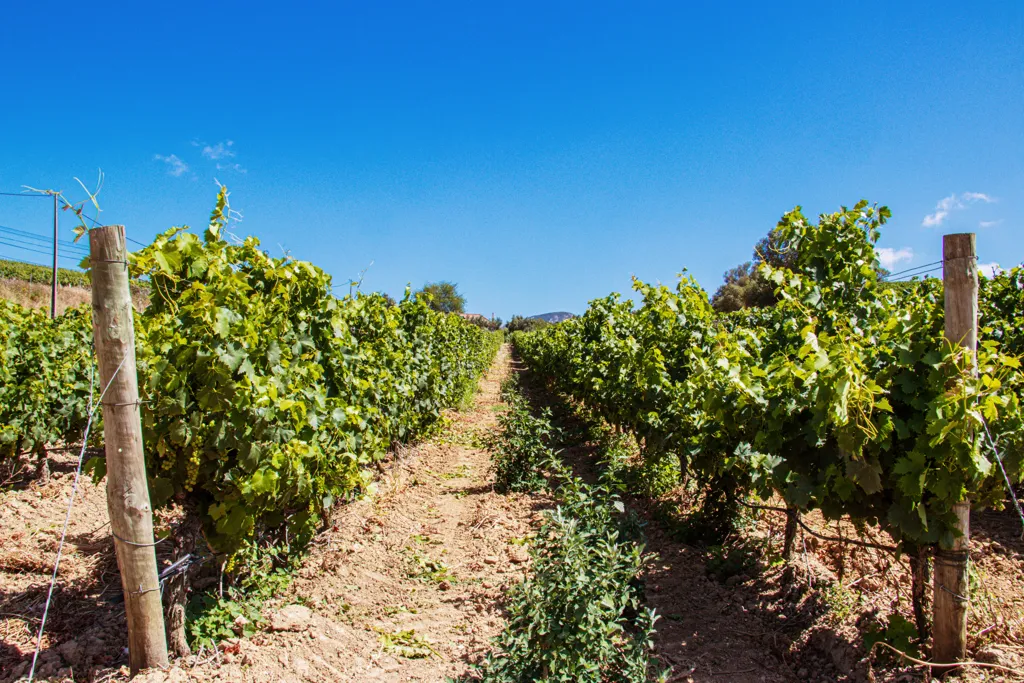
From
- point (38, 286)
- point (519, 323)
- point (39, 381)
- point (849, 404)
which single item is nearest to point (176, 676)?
point (849, 404)

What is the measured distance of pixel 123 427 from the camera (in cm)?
286

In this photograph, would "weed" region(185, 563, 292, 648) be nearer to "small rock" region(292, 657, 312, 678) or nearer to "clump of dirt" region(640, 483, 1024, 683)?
"small rock" region(292, 657, 312, 678)

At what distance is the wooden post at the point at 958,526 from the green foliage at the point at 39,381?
693 centimetres

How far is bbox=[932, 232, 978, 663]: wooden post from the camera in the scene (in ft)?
9.44

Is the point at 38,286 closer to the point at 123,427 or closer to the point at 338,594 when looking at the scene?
the point at 338,594

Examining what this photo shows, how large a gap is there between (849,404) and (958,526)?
78 cm

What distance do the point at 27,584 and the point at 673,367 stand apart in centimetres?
553

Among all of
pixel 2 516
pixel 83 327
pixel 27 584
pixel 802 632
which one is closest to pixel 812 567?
pixel 802 632

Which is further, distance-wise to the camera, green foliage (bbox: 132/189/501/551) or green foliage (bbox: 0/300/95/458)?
green foliage (bbox: 0/300/95/458)

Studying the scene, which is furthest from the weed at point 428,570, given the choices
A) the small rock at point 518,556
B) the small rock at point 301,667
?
the small rock at point 301,667

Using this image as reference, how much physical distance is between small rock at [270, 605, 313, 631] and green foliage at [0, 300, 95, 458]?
3.64 meters

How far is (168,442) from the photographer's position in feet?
10.8

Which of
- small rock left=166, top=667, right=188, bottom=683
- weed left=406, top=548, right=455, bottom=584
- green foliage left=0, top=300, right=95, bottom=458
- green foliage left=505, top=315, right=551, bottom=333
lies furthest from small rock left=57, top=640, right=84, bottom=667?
green foliage left=505, top=315, right=551, bottom=333

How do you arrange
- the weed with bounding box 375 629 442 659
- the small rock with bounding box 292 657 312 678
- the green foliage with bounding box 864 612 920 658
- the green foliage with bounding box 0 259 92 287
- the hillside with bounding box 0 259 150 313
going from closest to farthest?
1. the green foliage with bounding box 864 612 920 658
2. the small rock with bounding box 292 657 312 678
3. the weed with bounding box 375 629 442 659
4. the hillside with bounding box 0 259 150 313
5. the green foliage with bounding box 0 259 92 287
